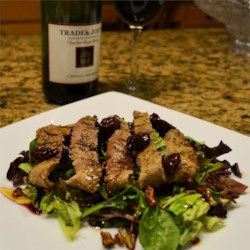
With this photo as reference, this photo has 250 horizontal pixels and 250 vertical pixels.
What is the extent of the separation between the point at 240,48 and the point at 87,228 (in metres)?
1.57

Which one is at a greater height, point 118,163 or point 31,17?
point 118,163

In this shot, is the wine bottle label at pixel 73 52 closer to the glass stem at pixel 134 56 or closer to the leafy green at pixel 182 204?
the glass stem at pixel 134 56

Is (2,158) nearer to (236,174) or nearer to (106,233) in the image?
(106,233)

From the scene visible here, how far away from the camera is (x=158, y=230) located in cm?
75

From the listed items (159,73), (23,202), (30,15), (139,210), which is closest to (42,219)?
(23,202)

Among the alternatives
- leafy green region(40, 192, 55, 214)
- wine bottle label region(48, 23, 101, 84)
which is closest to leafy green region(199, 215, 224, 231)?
leafy green region(40, 192, 55, 214)

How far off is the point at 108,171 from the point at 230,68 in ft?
4.08

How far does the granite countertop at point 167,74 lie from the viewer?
1.45 m

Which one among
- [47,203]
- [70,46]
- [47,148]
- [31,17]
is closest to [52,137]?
[47,148]

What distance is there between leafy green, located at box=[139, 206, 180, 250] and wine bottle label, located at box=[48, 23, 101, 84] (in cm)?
66

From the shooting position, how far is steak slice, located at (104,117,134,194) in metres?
0.81

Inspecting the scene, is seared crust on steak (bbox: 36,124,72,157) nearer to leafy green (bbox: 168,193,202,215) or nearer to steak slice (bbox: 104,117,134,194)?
steak slice (bbox: 104,117,134,194)

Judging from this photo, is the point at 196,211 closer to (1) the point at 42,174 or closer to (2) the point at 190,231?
(2) the point at 190,231

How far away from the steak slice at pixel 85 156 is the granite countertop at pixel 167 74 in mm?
421
